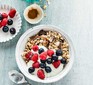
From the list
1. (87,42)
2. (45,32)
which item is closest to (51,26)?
(45,32)

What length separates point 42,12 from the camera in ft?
4.80

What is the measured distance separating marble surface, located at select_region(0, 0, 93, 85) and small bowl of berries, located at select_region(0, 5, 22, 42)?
21 mm

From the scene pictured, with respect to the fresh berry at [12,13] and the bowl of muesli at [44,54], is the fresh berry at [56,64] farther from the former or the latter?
the fresh berry at [12,13]

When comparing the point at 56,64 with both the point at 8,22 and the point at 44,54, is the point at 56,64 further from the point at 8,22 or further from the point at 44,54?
the point at 8,22

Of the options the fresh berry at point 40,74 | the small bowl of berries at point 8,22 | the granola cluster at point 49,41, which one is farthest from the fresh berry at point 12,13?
the fresh berry at point 40,74

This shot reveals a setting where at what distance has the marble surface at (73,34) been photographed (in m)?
1.45

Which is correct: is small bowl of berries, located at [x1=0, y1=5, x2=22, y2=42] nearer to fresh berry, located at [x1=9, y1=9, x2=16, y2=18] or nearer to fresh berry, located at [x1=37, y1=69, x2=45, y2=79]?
fresh berry, located at [x1=9, y1=9, x2=16, y2=18]

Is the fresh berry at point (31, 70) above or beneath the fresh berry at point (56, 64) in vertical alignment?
beneath

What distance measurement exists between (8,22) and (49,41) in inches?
6.2

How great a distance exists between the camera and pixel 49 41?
1.43 metres

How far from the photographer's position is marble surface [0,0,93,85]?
145 centimetres

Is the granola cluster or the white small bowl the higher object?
the white small bowl

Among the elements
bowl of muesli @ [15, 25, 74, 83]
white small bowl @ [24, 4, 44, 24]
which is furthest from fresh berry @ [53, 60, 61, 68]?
white small bowl @ [24, 4, 44, 24]

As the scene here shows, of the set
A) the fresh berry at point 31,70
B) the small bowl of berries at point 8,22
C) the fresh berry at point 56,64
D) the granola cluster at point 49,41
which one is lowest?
the fresh berry at point 31,70
